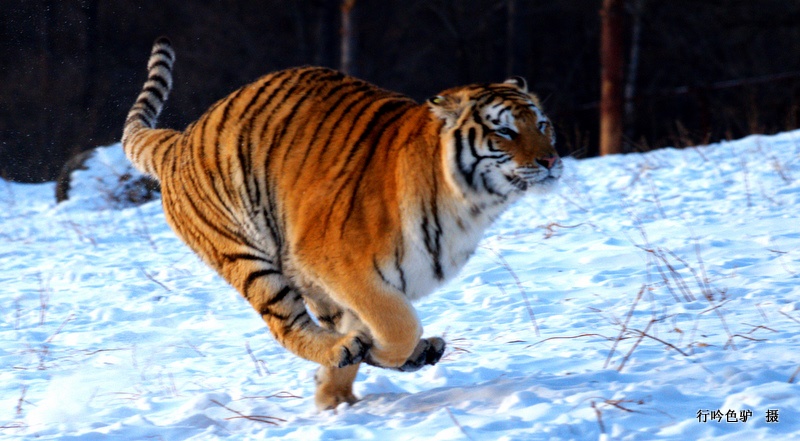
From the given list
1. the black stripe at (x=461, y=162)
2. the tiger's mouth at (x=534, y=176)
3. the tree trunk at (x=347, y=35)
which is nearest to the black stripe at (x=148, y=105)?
the black stripe at (x=461, y=162)

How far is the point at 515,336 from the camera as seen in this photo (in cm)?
470

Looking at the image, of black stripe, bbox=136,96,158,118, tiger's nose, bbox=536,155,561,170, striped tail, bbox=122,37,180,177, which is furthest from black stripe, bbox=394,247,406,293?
black stripe, bbox=136,96,158,118

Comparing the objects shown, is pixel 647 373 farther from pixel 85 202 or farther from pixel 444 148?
pixel 85 202

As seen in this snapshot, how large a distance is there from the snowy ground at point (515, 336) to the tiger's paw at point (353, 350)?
0.21 meters

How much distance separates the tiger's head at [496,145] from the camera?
11.5 feet

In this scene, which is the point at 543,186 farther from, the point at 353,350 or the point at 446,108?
the point at 353,350

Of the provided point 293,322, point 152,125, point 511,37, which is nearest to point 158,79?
point 152,125

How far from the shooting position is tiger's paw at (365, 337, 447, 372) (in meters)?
3.83

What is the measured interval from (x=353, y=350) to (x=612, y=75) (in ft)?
32.0

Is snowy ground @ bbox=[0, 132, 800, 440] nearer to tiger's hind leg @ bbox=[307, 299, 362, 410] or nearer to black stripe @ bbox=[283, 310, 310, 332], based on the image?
tiger's hind leg @ bbox=[307, 299, 362, 410]

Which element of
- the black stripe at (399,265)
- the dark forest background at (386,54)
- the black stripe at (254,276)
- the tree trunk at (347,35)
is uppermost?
the black stripe at (399,265)

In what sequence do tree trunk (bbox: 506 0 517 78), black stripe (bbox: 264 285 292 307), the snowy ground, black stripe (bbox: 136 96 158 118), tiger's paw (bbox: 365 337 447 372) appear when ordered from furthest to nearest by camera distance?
tree trunk (bbox: 506 0 517 78), black stripe (bbox: 136 96 158 118), black stripe (bbox: 264 285 292 307), tiger's paw (bbox: 365 337 447 372), the snowy ground

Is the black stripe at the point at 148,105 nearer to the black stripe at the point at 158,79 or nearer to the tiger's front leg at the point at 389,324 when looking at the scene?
the black stripe at the point at 158,79

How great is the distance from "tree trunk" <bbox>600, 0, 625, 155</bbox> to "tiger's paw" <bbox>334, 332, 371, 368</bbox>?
9.37 meters
